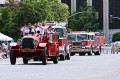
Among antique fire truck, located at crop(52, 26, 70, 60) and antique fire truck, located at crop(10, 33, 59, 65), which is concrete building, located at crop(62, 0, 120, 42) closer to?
antique fire truck, located at crop(52, 26, 70, 60)

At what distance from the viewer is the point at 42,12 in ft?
268

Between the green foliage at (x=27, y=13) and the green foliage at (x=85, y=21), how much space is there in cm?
2084

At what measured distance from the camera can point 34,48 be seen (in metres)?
32.6

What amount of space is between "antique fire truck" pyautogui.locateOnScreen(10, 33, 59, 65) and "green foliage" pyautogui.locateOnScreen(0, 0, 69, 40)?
147 ft

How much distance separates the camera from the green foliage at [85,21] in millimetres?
115894

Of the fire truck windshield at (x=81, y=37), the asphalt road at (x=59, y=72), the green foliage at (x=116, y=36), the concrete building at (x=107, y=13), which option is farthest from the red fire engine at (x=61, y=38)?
the concrete building at (x=107, y=13)

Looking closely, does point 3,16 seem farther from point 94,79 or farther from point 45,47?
point 94,79

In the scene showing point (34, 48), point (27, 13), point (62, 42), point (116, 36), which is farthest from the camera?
point (116, 36)

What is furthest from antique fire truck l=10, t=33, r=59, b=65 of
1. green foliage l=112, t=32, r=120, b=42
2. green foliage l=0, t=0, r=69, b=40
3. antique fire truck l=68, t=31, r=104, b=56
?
green foliage l=112, t=32, r=120, b=42

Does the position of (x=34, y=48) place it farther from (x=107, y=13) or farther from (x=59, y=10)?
(x=107, y=13)

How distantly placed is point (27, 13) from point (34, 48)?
4983cm

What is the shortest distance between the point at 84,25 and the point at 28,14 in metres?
36.1

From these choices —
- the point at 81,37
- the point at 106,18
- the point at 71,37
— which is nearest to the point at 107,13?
the point at 106,18

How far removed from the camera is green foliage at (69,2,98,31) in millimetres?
115894
